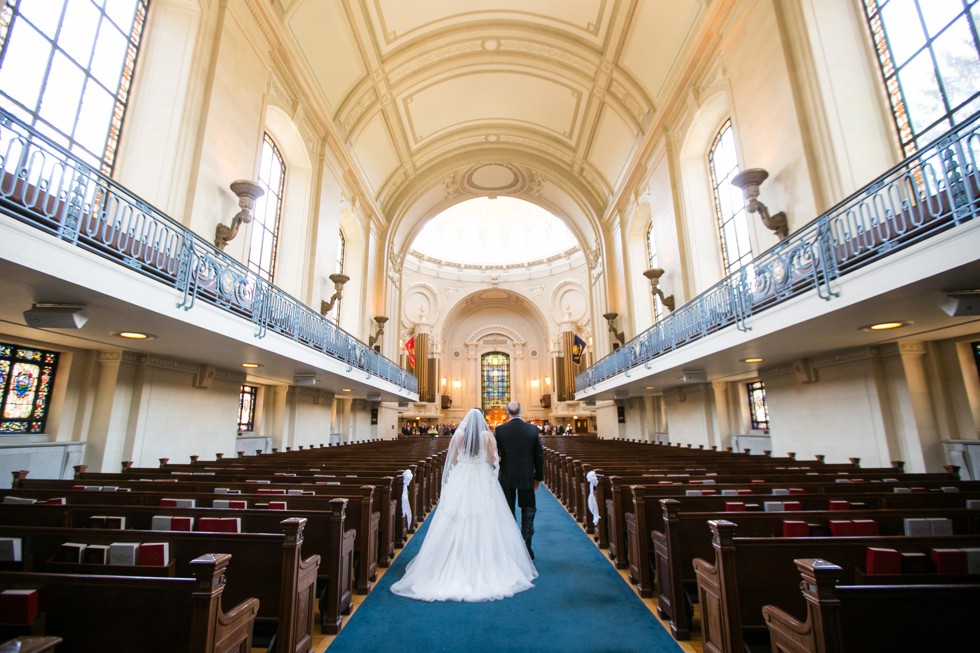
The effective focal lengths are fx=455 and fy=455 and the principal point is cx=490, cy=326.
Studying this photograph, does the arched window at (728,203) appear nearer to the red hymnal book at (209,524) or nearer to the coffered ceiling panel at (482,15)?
the coffered ceiling panel at (482,15)

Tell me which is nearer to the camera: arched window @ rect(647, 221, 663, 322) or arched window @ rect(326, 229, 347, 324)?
arched window @ rect(647, 221, 663, 322)

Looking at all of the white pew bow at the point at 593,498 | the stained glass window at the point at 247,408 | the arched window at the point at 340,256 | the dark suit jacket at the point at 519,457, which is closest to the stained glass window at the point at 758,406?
the white pew bow at the point at 593,498

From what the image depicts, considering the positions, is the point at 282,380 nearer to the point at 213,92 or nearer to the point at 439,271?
the point at 213,92

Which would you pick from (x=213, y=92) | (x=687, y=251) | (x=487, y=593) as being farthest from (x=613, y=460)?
(x=213, y=92)

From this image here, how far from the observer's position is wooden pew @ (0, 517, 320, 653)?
2.68 metres

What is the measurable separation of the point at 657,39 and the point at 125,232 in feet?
41.0

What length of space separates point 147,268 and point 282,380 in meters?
6.73

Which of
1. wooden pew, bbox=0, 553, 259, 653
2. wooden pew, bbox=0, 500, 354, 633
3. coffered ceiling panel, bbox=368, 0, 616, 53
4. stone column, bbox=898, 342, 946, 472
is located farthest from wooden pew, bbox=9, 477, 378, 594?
coffered ceiling panel, bbox=368, 0, 616, 53

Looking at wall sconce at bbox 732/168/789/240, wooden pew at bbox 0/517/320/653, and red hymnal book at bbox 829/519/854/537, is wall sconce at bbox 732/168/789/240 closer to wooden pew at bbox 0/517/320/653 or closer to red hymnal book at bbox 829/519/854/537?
red hymnal book at bbox 829/519/854/537

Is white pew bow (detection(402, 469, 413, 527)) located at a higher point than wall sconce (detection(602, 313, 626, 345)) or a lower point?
lower

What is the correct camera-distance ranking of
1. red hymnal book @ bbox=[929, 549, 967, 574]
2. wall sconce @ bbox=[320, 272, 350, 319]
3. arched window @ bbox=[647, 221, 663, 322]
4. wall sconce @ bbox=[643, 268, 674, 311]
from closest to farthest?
red hymnal book @ bbox=[929, 549, 967, 574], wall sconce @ bbox=[643, 268, 674, 311], wall sconce @ bbox=[320, 272, 350, 319], arched window @ bbox=[647, 221, 663, 322]

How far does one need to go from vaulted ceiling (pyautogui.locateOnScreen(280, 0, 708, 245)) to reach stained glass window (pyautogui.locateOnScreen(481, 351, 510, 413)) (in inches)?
667

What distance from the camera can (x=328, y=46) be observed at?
39.1ft

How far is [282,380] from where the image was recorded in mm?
11320
